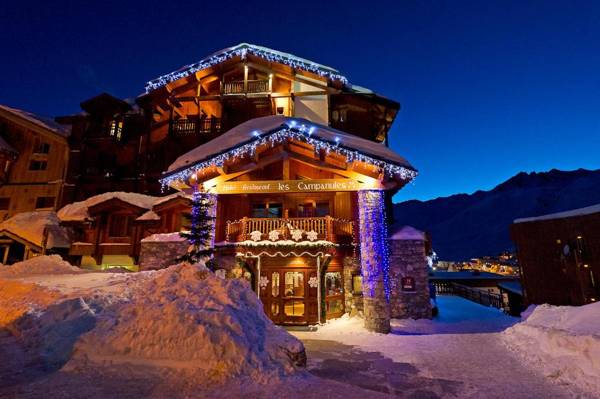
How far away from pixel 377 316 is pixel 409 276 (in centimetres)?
408

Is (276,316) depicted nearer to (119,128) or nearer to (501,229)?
(119,128)

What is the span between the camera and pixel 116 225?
71.4 feet

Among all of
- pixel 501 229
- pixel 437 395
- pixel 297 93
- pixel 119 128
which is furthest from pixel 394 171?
pixel 501 229

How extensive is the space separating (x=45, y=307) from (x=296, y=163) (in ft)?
38.6

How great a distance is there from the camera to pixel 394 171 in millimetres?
13875

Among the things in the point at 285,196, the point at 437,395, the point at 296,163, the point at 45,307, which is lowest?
the point at 437,395

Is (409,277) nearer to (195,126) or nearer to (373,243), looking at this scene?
(373,243)

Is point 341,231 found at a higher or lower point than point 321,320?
higher

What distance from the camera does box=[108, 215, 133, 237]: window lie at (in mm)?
21625

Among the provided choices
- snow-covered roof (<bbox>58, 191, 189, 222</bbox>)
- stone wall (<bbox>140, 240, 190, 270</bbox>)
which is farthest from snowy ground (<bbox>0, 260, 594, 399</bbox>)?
snow-covered roof (<bbox>58, 191, 189, 222</bbox>)

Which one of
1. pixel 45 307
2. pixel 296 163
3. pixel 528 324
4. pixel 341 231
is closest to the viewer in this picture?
pixel 45 307

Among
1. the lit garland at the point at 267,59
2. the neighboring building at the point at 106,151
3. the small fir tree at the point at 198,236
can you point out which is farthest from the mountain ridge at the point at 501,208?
the small fir tree at the point at 198,236

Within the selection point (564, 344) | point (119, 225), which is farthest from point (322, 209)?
point (119, 225)

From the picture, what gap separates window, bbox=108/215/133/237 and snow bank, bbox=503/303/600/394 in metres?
22.2
